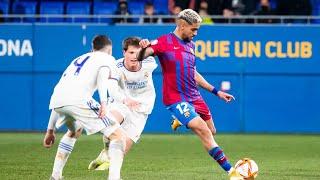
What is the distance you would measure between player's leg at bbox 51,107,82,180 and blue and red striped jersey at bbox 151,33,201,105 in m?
1.33

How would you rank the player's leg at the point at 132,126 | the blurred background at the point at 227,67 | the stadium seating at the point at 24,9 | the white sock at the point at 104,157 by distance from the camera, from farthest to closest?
1. the stadium seating at the point at 24,9
2. the blurred background at the point at 227,67
3. the white sock at the point at 104,157
4. the player's leg at the point at 132,126

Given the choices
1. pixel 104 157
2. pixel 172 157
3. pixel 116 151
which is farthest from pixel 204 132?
pixel 172 157

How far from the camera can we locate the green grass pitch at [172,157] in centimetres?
1314

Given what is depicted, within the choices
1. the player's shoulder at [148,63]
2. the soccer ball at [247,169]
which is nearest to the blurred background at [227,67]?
the player's shoulder at [148,63]

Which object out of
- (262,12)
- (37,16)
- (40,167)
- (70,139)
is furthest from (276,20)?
(70,139)

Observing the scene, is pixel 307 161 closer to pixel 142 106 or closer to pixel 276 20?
pixel 142 106

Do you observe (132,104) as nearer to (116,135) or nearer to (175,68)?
(175,68)

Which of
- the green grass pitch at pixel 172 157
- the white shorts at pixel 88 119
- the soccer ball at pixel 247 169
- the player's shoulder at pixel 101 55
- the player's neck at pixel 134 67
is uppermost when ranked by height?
the player's shoulder at pixel 101 55

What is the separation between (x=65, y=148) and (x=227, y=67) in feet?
45.7

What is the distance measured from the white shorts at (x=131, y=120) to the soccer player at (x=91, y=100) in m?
1.41

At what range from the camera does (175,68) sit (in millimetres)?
11977

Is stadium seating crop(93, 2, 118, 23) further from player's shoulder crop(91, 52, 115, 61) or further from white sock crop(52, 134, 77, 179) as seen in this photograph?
player's shoulder crop(91, 52, 115, 61)

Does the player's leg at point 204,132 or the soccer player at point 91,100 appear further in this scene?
the player's leg at point 204,132

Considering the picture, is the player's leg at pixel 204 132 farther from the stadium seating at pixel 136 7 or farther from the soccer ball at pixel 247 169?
the stadium seating at pixel 136 7
